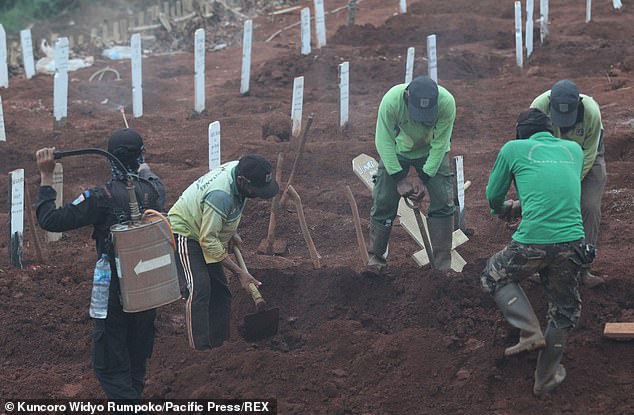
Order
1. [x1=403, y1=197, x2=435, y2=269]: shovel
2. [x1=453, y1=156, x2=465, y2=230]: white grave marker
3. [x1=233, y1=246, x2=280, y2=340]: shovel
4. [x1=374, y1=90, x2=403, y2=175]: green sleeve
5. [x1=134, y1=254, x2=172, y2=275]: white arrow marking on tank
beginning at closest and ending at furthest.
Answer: [x1=134, y1=254, x2=172, y2=275]: white arrow marking on tank → [x1=233, y1=246, x2=280, y2=340]: shovel → [x1=403, y1=197, x2=435, y2=269]: shovel → [x1=374, y1=90, x2=403, y2=175]: green sleeve → [x1=453, y1=156, x2=465, y2=230]: white grave marker

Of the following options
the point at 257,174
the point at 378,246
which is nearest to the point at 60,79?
the point at 378,246

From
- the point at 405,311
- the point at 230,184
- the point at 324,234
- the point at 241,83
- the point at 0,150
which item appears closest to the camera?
the point at 230,184

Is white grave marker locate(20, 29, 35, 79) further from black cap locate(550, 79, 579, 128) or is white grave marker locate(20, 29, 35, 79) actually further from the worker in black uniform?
black cap locate(550, 79, 579, 128)

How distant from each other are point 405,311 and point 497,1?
17.1 m

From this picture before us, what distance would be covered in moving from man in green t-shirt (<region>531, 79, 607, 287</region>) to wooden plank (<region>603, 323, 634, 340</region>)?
0.73 metres

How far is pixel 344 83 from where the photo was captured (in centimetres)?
1385

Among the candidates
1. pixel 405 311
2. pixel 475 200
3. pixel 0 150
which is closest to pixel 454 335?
pixel 405 311

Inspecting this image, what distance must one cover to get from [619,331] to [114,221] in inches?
137

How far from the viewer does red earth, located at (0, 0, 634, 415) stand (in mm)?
6586

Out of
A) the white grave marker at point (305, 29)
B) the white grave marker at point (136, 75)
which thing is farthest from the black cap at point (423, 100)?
the white grave marker at point (305, 29)

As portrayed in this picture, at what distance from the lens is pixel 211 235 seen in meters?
6.90

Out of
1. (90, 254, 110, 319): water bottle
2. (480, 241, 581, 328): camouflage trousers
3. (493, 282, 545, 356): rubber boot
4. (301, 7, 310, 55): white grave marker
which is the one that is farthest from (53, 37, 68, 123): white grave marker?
(493, 282, 545, 356): rubber boot

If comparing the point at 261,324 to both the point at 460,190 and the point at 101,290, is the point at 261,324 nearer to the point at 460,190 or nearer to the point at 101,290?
the point at 101,290

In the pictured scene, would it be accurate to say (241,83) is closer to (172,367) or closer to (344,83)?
(344,83)
